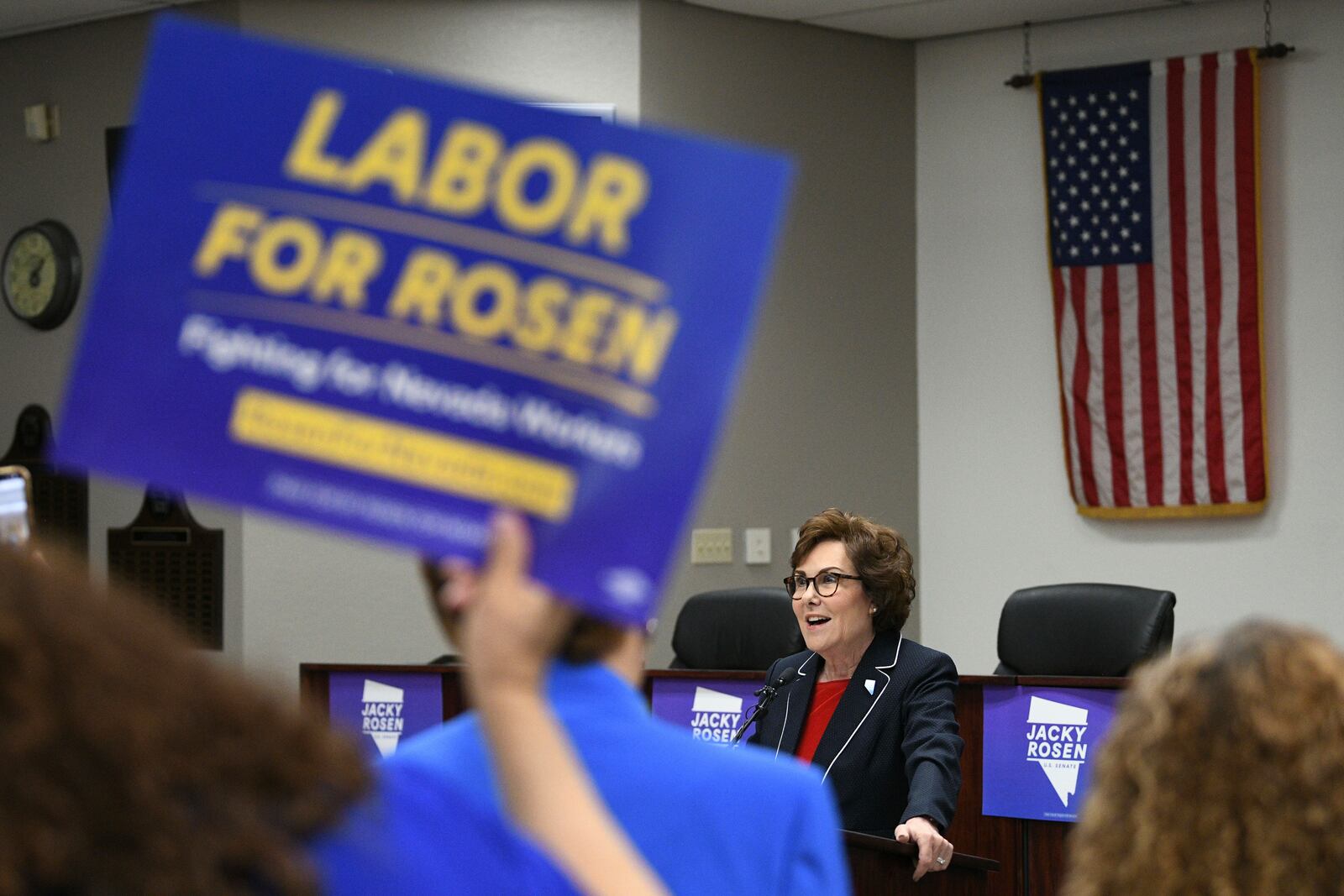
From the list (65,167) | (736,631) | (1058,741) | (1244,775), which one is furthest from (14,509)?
(65,167)

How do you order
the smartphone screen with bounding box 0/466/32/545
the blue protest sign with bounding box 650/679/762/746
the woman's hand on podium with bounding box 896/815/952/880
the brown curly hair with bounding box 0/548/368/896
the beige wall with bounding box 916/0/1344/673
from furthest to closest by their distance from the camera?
the beige wall with bounding box 916/0/1344/673 → the blue protest sign with bounding box 650/679/762/746 → the woman's hand on podium with bounding box 896/815/952/880 → the smartphone screen with bounding box 0/466/32/545 → the brown curly hair with bounding box 0/548/368/896

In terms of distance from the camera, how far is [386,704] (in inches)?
190

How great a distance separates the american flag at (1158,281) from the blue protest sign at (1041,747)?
6.53ft

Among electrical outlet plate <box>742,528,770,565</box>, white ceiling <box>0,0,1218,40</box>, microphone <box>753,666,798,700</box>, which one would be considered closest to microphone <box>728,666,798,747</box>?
microphone <box>753,666,798,700</box>

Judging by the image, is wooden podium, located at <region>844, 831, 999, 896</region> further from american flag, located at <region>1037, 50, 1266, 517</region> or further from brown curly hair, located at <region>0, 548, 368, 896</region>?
american flag, located at <region>1037, 50, 1266, 517</region>

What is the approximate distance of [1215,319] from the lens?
18.9ft

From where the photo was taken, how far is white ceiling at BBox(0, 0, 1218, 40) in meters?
5.84

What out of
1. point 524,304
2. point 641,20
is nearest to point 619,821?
point 524,304

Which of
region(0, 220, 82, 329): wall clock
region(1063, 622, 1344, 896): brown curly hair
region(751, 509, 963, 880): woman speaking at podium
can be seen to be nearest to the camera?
region(1063, 622, 1344, 896): brown curly hair

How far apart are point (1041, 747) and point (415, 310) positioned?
3.35 m

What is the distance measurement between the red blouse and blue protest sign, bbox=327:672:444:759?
1.44 m

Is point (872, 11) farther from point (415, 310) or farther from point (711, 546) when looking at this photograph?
point (415, 310)

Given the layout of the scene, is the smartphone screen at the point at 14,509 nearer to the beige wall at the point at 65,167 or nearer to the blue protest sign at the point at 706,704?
the blue protest sign at the point at 706,704

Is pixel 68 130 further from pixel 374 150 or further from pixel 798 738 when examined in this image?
pixel 374 150
